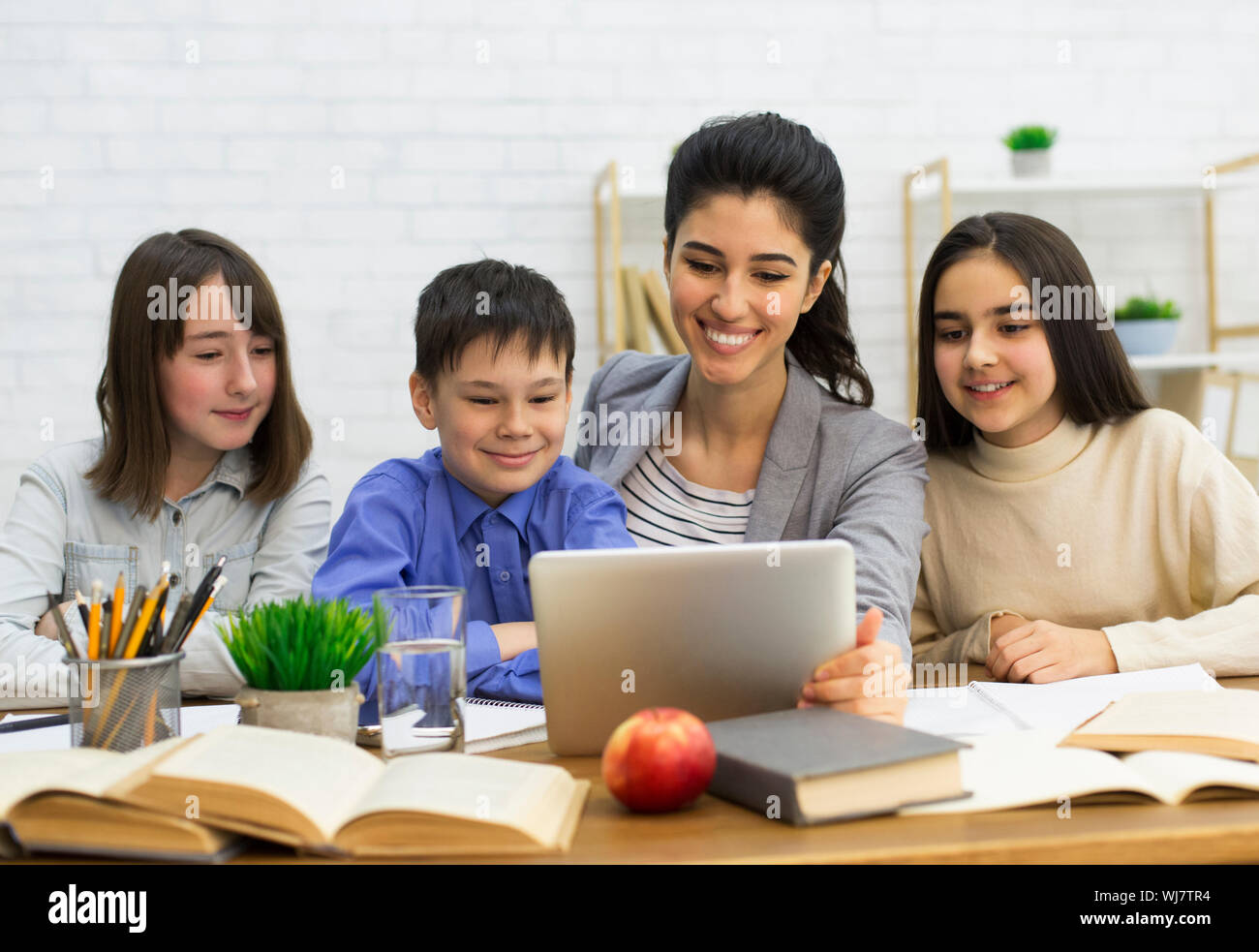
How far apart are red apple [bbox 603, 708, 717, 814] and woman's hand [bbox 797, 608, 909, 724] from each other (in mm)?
184

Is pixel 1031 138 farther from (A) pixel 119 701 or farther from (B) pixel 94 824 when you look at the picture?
(B) pixel 94 824

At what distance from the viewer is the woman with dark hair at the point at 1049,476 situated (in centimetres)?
160

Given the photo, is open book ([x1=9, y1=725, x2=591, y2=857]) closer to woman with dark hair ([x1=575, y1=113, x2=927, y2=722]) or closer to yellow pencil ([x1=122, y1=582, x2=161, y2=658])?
yellow pencil ([x1=122, y1=582, x2=161, y2=658])

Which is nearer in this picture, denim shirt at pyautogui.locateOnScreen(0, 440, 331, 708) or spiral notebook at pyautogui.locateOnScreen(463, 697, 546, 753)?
spiral notebook at pyautogui.locateOnScreen(463, 697, 546, 753)

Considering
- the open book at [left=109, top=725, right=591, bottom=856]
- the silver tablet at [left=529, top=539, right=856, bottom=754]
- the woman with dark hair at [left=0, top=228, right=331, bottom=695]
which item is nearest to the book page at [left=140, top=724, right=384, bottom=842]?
the open book at [left=109, top=725, right=591, bottom=856]

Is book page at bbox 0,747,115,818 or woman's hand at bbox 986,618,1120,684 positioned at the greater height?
book page at bbox 0,747,115,818

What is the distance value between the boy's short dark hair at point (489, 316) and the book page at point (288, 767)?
652 mm

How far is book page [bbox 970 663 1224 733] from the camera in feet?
3.77

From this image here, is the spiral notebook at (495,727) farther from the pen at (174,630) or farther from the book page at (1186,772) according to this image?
the book page at (1186,772)

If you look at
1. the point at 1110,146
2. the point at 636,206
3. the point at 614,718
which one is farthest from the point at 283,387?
the point at 1110,146

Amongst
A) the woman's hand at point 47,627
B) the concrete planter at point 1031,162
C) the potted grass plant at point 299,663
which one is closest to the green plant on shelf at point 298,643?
the potted grass plant at point 299,663

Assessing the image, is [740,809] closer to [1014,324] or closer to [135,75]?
[1014,324]

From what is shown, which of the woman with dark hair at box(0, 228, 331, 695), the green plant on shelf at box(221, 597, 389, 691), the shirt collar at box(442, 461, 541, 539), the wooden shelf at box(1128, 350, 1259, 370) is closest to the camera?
the green plant on shelf at box(221, 597, 389, 691)
